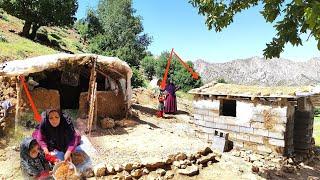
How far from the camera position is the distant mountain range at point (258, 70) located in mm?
98800

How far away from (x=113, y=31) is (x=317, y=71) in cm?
8327

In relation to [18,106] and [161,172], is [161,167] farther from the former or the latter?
[18,106]

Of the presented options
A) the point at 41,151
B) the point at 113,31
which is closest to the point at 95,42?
the point at 113,31

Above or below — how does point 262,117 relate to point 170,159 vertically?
above

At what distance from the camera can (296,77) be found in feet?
318

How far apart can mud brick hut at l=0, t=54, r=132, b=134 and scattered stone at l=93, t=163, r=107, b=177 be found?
3274 millimetres

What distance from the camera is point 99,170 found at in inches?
331

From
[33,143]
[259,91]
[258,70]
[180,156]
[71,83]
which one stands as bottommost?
[180,156]

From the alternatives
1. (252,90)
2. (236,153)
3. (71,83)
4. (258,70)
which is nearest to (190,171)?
(236,153)

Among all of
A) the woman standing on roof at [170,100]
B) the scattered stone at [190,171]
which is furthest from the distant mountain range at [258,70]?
the scattered stone at [190,171]

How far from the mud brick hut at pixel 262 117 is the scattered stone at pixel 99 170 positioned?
6.63 meters

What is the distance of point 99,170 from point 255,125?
22.6 feet

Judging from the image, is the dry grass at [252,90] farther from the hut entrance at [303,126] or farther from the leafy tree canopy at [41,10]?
the leafy tree canopy at [41,10]

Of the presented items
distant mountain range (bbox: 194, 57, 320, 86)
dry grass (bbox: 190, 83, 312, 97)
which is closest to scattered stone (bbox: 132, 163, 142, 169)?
dry grass (bbox: 190, 83, 312, 97)
